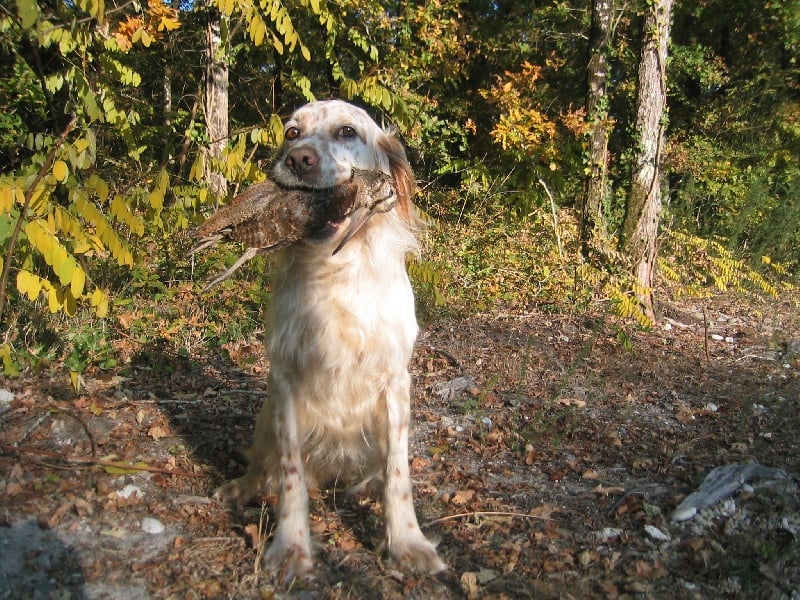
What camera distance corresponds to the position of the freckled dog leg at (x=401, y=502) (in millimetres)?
2535

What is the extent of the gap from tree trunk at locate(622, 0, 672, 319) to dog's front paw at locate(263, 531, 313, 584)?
5.31 meters

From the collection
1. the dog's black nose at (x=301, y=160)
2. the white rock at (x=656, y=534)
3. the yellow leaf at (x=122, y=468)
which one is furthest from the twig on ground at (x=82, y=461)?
the white rock at (x=656, y=534)

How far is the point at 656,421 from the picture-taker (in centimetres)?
398

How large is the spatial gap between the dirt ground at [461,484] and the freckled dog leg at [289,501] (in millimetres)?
76

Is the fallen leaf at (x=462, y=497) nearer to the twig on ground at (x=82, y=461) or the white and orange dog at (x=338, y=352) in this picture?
the white and orange dog at (x=338, y=352)

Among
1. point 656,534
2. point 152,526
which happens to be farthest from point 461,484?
point 152,526

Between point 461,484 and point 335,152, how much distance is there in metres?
1.71

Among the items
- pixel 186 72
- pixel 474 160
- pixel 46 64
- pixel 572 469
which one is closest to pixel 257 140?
pixel 572 469

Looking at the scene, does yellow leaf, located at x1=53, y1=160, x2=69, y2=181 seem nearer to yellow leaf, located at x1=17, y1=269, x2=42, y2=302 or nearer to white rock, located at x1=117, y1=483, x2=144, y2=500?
yellow leaf, located at x1=17, y1=269, x2=42, y2=302

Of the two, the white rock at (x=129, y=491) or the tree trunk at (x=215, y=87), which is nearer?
the white rock at (x=129, y=491)

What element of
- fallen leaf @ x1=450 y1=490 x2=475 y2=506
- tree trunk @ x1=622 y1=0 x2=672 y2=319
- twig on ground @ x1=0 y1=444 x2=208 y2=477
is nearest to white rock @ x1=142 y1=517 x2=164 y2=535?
twig on ground @ x1=0 y1=444 x2=208 y2=477

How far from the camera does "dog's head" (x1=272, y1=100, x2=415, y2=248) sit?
267 cm

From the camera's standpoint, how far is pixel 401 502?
8.80 feet

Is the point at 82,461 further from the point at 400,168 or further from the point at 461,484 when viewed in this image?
the point at 400,168
